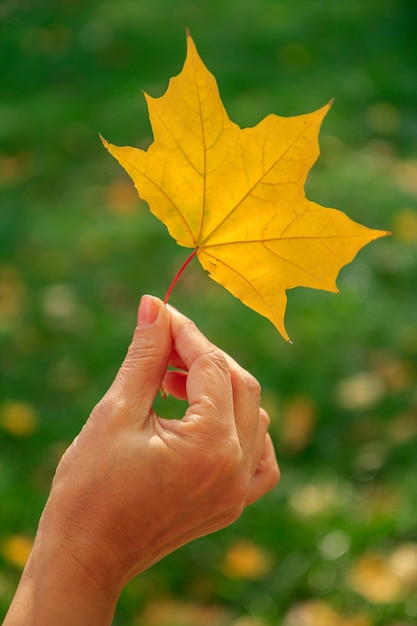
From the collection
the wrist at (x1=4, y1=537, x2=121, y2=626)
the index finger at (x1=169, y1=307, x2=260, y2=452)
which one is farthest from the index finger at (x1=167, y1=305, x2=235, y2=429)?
the wrist at (x1=4, y1=537, x2=121, y2=626)

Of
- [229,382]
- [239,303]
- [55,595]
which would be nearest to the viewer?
[55,595]

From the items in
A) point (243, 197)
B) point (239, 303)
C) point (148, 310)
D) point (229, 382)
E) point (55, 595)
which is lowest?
point (239, 303)

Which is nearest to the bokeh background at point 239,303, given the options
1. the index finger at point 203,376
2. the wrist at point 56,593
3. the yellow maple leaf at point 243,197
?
the wrist at point 56,593

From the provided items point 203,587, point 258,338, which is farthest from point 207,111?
point 258,338

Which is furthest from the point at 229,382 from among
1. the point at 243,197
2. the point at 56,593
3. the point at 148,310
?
the point at 56,593

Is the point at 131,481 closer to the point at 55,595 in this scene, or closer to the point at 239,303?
the point at 55,595

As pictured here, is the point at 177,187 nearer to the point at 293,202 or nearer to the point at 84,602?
the point at 293,202

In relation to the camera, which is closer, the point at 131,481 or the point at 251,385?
the point at 131,481
